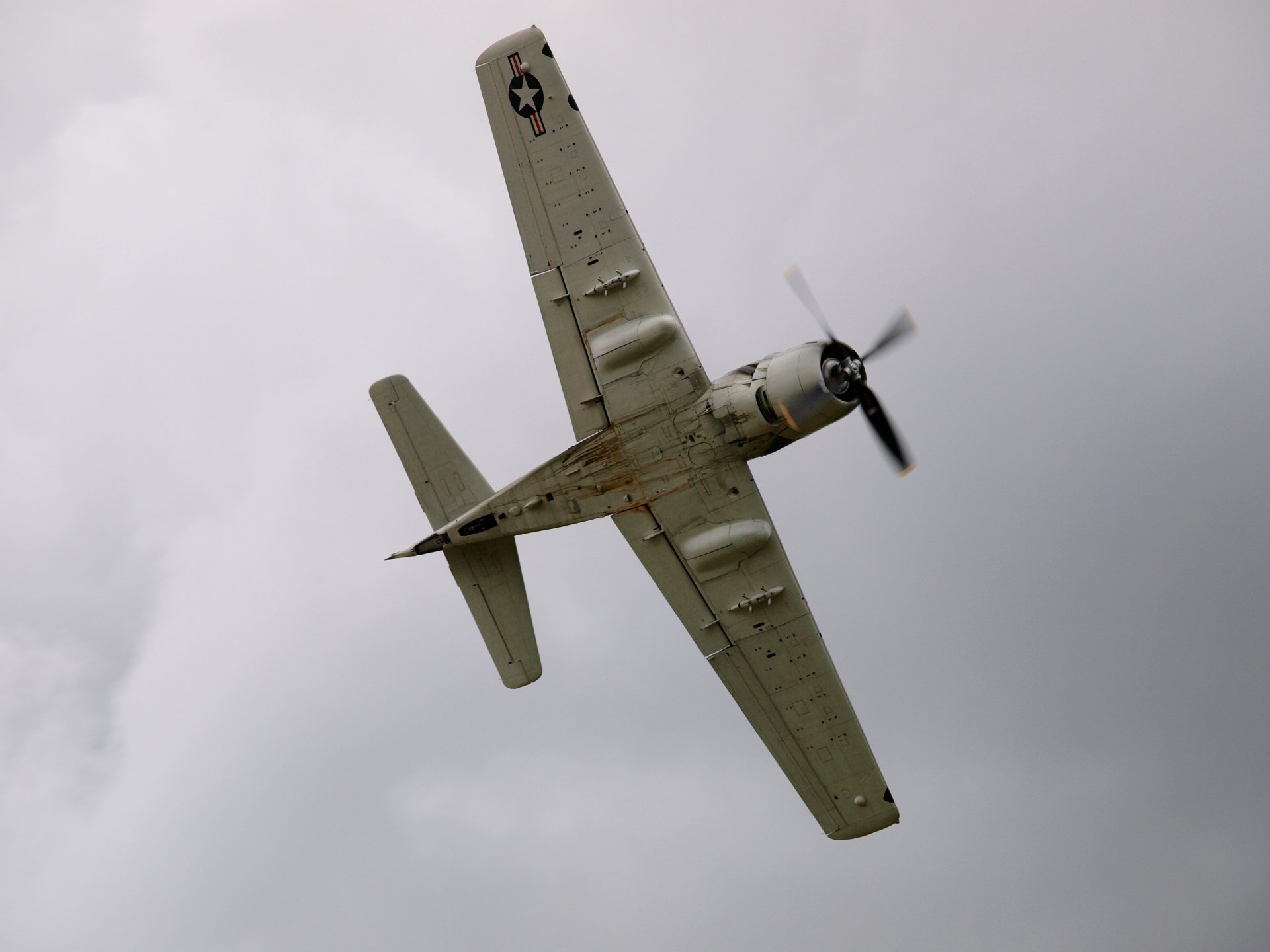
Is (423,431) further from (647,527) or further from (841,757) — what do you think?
(841,757)

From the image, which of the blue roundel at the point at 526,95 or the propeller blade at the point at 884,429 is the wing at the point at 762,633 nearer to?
the propeller blade at the point at 884,429

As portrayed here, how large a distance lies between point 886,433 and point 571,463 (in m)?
5.65

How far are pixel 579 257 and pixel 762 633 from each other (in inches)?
303

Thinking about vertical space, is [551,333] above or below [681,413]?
above

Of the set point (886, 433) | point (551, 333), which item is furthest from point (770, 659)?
point (551, 333)

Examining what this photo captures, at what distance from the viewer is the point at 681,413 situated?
22.3 metres

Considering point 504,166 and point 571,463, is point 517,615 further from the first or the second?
point 504,166

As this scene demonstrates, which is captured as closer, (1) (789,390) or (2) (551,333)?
(1) (789,390)

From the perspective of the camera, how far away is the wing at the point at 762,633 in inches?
893

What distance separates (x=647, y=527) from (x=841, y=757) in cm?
572

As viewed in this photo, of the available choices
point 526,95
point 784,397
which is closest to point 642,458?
point 784,397

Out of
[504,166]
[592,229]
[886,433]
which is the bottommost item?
[886,433]

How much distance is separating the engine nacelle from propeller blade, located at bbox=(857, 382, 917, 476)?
0.32 metres

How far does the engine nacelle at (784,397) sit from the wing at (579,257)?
2.33ft
